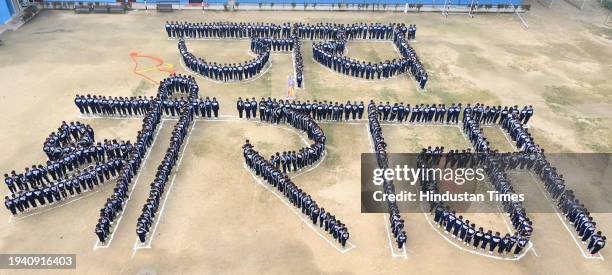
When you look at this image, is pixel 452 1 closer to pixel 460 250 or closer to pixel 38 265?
pixel 460 250

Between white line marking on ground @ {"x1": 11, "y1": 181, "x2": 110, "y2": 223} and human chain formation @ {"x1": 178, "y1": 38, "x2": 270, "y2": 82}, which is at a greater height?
human chain formation @ {"x1": 178, "y1": 38, "x2": 270, "y2": 82}

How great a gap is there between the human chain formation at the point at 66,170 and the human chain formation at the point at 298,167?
6178mm

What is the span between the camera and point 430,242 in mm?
18328

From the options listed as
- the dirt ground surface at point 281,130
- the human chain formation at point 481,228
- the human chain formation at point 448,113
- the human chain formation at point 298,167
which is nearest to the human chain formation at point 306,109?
the human chain formation at point 298,167

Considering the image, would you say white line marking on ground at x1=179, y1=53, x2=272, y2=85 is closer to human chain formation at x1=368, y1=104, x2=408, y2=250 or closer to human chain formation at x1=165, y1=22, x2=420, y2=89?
human chain formation at x1=165, y1=22, x2=420, y2=89

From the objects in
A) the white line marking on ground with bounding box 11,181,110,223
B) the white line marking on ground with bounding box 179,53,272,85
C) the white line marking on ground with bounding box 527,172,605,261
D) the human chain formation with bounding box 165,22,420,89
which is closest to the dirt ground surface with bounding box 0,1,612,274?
the white line marking on ground with bounding box 11,181,110,223

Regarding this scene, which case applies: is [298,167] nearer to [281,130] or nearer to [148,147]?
[281,130]

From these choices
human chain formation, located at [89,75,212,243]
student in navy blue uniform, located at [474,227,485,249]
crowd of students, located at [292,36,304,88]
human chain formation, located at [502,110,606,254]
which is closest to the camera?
student in navy blue uniform, located at [474,227,485,249]

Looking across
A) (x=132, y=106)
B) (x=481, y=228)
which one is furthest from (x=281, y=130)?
(x=481, y=228)

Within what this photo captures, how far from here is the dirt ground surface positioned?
17625 millimetres

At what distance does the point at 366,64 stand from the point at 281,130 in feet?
29.6

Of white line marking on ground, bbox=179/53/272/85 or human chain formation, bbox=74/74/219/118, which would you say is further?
white line marking on ground, bbox=179/53/272/85

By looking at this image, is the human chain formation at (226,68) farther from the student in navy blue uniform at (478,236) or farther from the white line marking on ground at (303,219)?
the student in navy blue uniform at (478,236)

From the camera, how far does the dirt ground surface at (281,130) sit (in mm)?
17625
